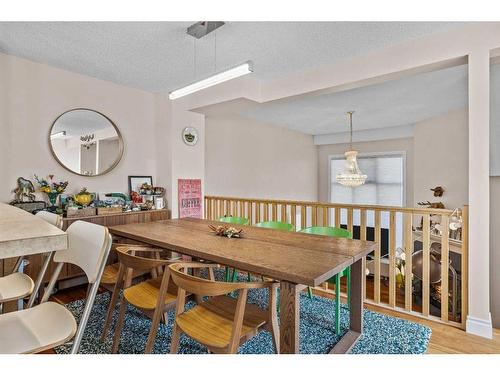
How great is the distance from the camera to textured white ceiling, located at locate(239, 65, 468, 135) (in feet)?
11.4

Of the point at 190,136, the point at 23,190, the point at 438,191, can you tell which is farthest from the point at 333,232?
the point at 438,191

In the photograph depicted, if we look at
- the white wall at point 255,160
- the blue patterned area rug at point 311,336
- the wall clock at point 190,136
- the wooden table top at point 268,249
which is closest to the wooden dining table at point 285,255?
the wooden table top at point 268,249

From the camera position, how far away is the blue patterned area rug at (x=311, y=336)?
6.37 feet

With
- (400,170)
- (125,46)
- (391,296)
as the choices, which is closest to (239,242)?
(391,296)

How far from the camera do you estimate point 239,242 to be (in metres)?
2.12

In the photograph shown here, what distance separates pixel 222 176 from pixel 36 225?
12.7ft

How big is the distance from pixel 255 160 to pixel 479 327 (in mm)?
3923

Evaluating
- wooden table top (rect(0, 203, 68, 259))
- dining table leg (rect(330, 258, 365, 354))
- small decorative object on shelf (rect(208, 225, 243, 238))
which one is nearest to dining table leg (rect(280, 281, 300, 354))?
dining table leg (rect(330, 258, 365, 354))

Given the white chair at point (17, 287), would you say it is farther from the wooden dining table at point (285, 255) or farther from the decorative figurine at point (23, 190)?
the decorative figurine at point (23, 190)

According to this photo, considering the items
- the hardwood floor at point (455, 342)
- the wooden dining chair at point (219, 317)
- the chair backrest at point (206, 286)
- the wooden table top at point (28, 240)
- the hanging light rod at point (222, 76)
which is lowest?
the hardwood floor at point (455, 342)

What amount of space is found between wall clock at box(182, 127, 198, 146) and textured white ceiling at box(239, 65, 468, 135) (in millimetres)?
785

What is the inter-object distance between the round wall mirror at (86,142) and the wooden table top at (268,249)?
1192 millimetres
